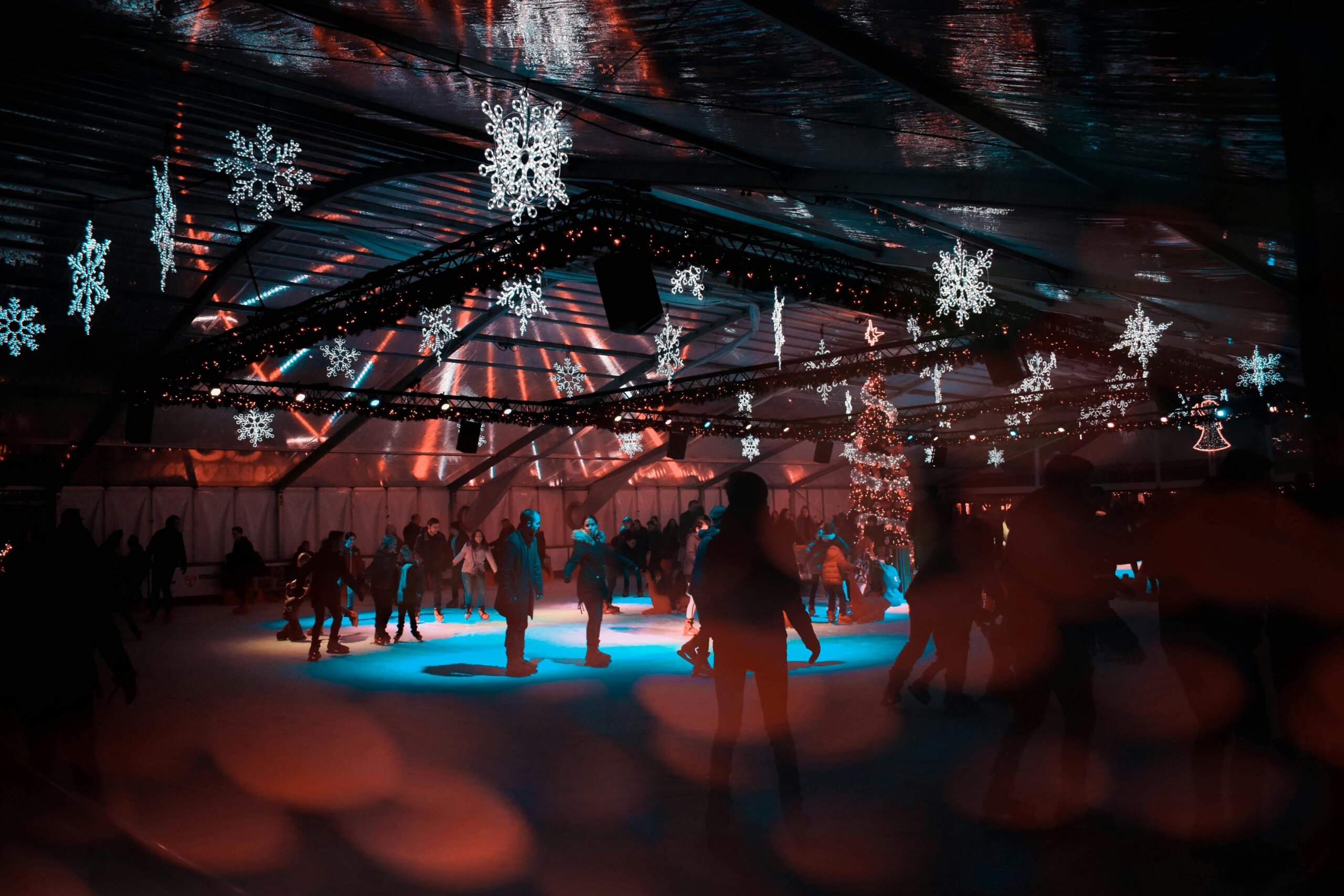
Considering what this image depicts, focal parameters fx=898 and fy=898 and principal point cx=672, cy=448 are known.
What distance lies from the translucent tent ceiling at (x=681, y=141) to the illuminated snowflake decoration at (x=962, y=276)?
18cm

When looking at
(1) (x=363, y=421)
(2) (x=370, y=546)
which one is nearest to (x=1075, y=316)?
(1) (x=363, y=421)

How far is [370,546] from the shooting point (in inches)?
933

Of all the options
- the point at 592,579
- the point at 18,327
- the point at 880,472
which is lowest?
the point at 592,579

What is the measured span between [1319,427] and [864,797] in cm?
245

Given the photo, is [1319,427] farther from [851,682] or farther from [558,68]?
[851,682]

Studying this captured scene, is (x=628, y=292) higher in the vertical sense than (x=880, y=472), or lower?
higher

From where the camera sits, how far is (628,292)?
8.24m

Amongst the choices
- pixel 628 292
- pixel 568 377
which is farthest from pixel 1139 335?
pixel 568 377

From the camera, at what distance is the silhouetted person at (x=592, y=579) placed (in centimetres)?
927

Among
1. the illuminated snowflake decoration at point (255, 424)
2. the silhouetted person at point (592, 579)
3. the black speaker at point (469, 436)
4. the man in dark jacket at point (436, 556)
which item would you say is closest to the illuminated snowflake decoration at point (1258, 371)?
the silhouetted person at point (592, 579)

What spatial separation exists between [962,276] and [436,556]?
373 inches

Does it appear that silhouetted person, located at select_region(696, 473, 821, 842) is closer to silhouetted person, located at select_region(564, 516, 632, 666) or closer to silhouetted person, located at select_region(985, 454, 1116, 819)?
silhouetted person, located at select_region(985, 454, 1116, 819)

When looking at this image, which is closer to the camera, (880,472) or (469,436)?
(880,472)

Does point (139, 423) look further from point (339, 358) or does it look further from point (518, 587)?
point (518, 587)
